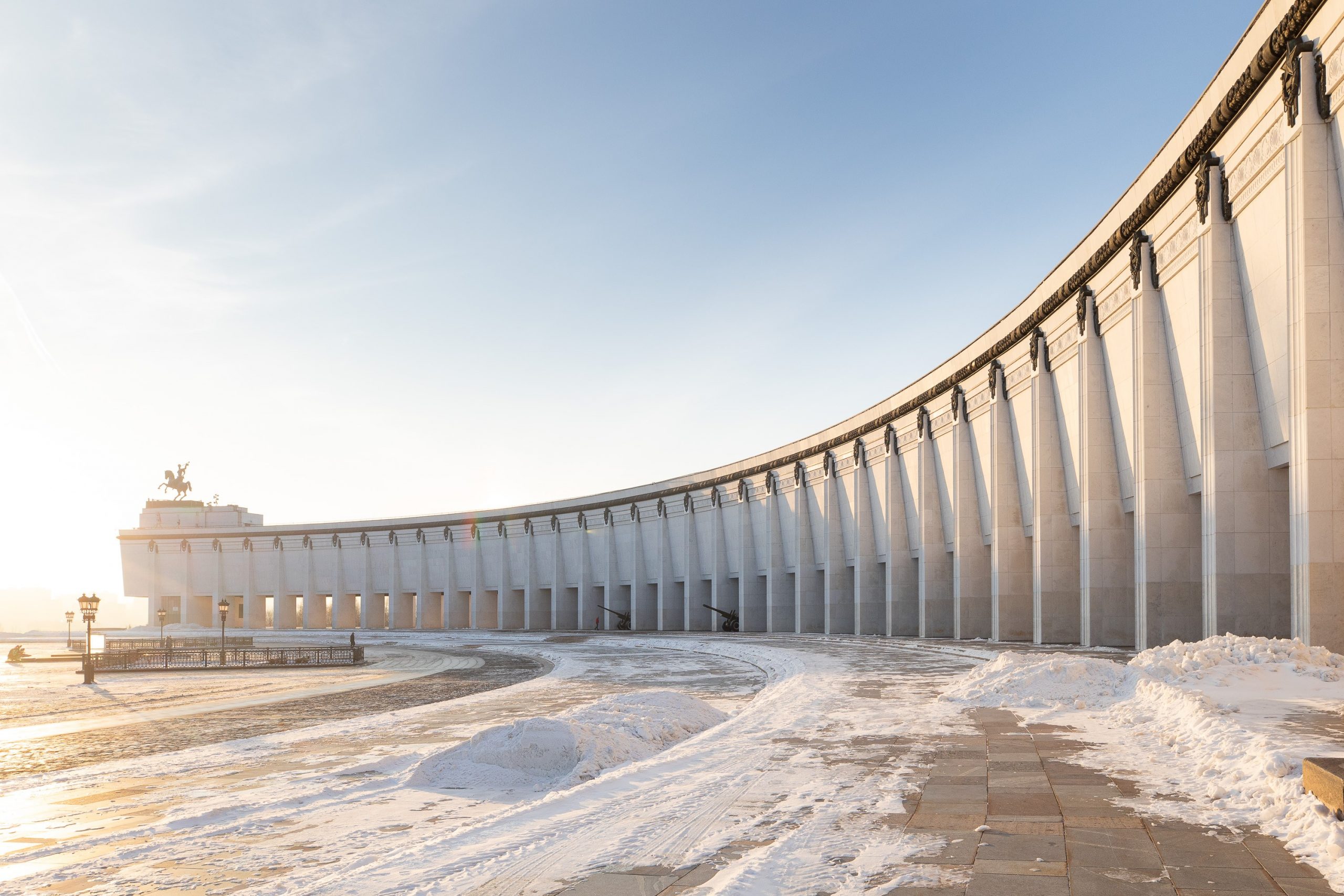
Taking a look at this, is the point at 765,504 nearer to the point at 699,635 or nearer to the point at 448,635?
the point at 699,635

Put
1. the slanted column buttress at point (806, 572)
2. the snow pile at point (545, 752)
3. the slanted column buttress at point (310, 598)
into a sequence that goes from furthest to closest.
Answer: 1. the slanted column buttress at point (310, 598)
2. the slanted column buttress at point (806, 572)
3. the snow pile at point (545, 752)

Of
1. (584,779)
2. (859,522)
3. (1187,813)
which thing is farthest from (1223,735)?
(859,522)

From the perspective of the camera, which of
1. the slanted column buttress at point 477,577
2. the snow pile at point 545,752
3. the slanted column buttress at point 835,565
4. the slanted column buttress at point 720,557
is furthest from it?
→ the slanted column buttress at point 477,577

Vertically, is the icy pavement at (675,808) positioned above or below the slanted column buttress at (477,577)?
above

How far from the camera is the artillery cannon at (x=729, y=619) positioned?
2576 inches

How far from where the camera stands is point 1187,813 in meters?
7.48

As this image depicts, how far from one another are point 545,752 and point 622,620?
66.9 meters

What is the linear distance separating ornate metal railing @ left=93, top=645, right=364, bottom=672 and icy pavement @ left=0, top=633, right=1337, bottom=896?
2451 cm

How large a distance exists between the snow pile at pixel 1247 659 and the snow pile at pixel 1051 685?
568 millimetres

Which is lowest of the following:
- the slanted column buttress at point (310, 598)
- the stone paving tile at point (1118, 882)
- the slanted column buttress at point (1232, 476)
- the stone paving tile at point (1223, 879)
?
the slanted column buttress at point (310, 598)

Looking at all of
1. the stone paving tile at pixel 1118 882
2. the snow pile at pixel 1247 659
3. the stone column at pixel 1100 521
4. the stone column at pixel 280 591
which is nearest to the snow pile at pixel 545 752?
the stone paving tile at pixel 1118 882

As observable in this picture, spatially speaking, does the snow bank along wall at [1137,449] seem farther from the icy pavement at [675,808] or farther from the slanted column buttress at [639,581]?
the icy pavement at [675,808]

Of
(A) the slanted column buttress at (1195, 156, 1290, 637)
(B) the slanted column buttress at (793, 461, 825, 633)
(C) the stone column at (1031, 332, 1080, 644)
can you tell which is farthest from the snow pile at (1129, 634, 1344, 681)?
(B) the slanted column buttress at (793, 461, 825, 633)

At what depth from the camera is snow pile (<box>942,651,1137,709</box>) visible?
1429 centimetres
